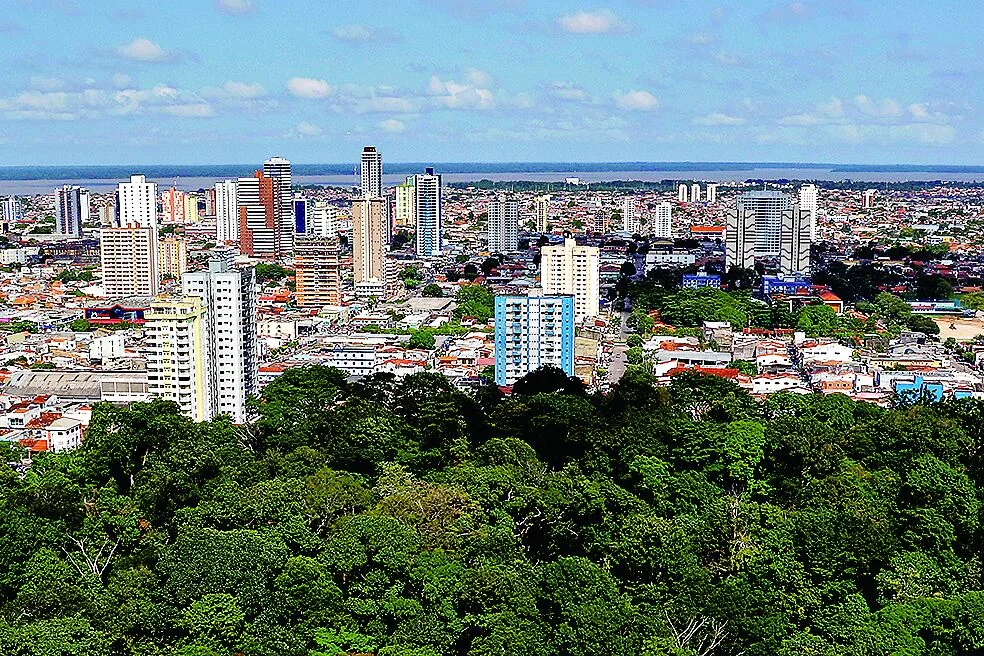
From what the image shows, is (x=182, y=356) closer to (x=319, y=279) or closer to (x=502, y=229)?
(x=319, y=279)

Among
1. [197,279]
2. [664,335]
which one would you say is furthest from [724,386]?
[664,335]

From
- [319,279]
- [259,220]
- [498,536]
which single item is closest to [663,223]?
[259,220]

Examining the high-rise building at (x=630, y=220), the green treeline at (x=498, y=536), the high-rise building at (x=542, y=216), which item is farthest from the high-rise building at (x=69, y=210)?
the green treeline at (x=498, y=536)

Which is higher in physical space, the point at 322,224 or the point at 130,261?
the point at 322,224

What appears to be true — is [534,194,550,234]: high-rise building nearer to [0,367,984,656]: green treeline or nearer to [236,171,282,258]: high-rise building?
[236,171,282,258]: high-rise building

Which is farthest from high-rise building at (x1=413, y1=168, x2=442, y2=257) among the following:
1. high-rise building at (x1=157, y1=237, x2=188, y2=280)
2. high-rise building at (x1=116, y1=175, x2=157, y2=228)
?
high-rise building at (x1=116, y1=175, x2=157, y2=228)

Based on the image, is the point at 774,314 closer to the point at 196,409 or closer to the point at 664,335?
the point at 664,335

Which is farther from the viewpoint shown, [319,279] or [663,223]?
[663,223]
